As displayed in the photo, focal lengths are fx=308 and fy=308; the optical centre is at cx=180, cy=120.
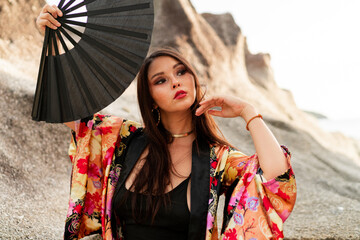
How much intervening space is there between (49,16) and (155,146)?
3.08 feet

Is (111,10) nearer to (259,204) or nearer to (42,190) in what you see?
(259,204)

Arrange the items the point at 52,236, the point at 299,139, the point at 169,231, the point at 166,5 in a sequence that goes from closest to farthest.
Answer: the point at 169,231 < the point at 52,236 < the point at 299,139 < the point at 166,5

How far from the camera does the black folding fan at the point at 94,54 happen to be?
158 centimetres

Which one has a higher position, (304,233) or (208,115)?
(208,115)

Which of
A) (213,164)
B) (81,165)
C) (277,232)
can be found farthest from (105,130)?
(277,232)

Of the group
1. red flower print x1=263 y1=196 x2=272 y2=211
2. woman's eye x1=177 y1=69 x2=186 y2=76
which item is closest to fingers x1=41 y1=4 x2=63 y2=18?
woman's eye x1=177 y1=69 x2=186 y2=76

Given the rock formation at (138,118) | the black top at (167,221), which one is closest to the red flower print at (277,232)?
the black top at (167,221)

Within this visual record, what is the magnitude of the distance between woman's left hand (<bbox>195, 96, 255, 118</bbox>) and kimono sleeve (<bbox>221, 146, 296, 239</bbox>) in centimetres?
27

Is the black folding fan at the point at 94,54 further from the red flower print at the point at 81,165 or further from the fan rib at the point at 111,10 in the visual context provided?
the red flower print at the point at 81,165

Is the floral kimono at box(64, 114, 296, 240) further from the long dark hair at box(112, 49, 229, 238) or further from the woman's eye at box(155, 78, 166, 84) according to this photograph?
the woman's eye at box(155, 78, 166, 84)

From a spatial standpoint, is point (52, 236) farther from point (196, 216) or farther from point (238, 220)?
point (238, 220)

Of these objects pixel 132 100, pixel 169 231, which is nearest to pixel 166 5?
pixel 132 100

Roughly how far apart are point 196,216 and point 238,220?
0.22 metres

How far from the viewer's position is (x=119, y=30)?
1.61 meters
